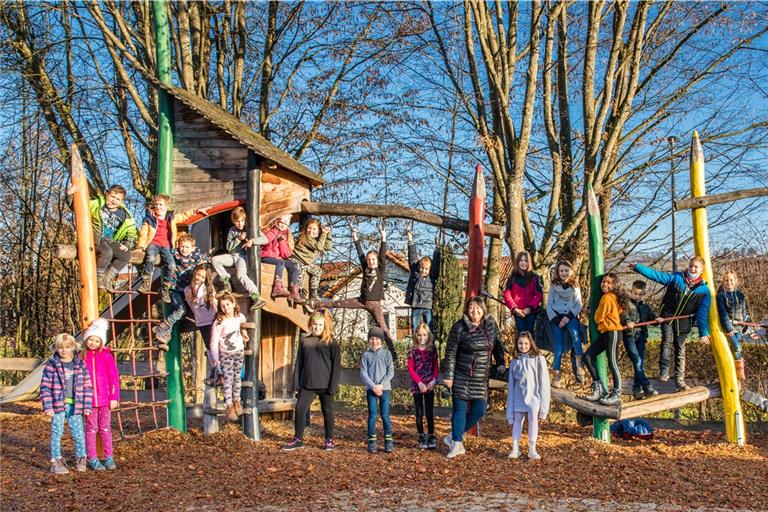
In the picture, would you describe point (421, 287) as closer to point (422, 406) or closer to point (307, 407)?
point (422, 406)

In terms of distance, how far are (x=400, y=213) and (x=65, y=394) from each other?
4.41m

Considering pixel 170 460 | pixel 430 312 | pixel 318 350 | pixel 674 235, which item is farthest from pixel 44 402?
pixel 674 235

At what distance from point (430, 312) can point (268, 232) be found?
245 centimetres

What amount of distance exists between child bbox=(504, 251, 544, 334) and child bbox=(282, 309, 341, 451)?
2222mm

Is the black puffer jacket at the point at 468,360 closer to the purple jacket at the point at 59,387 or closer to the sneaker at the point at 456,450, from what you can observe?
the sneaker at the point at 456,450

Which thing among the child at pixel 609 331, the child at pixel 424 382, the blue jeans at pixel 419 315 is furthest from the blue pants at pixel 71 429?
the child at pixel 609 331

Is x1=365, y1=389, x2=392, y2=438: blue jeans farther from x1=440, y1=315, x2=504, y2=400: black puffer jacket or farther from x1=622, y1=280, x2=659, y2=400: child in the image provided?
x1=622, y1=280, x2=659, y2=400: child

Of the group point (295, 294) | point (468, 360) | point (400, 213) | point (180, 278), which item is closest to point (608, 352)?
point (468, 360)

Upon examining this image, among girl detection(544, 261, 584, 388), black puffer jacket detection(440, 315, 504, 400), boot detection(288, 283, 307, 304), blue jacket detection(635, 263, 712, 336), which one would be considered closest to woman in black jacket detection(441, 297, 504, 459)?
black puffer jacket detection(440, 315, 504, 400)

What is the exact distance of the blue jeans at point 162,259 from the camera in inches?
347

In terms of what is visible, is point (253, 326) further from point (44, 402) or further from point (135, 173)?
point (135, 173)

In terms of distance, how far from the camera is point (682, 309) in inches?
373

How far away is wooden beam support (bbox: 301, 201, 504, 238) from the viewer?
979 cm

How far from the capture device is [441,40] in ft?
42.8
